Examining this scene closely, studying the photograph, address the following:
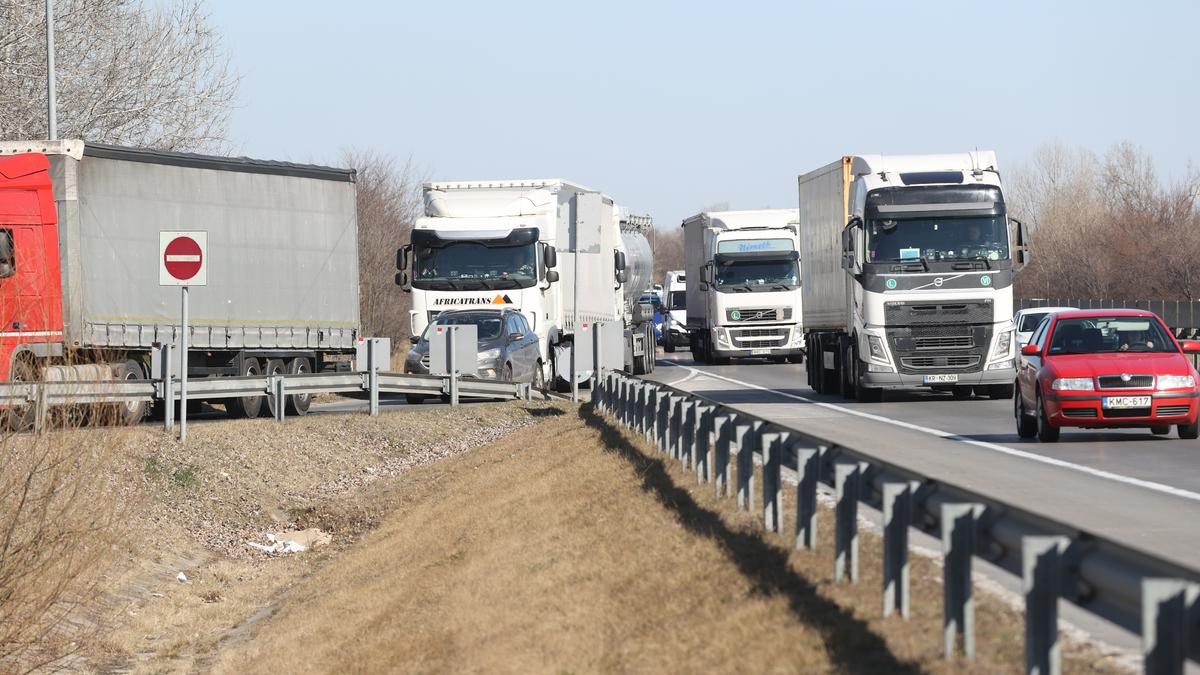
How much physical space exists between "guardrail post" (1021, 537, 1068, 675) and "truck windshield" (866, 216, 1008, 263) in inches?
870

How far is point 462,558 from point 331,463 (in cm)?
1086

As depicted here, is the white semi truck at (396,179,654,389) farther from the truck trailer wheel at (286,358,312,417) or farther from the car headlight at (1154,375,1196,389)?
the car headlight at (1154,375,1196,389)

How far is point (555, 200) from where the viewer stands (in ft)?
114

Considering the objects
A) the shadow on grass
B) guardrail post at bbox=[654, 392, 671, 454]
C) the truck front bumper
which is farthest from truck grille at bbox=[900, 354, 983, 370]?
the shadow on grass

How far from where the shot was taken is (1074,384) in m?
19.8

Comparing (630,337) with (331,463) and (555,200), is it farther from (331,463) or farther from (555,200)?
(331,463)

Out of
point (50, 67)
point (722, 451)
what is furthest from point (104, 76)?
point (722, 451)

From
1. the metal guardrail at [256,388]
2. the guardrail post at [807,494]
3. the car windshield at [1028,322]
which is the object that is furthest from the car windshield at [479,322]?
the guardrail post at [807,494]

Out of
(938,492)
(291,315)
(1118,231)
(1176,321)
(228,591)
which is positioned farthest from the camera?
(1118,231)

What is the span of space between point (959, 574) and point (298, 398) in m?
22.3

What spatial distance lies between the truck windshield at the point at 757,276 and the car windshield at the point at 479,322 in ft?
50.6

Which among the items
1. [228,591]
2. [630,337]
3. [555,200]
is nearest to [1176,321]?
[630,337]

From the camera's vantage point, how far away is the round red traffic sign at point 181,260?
21297 millimetres

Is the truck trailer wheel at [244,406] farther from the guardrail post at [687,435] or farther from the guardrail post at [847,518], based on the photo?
the guardrail post at [847,518]
